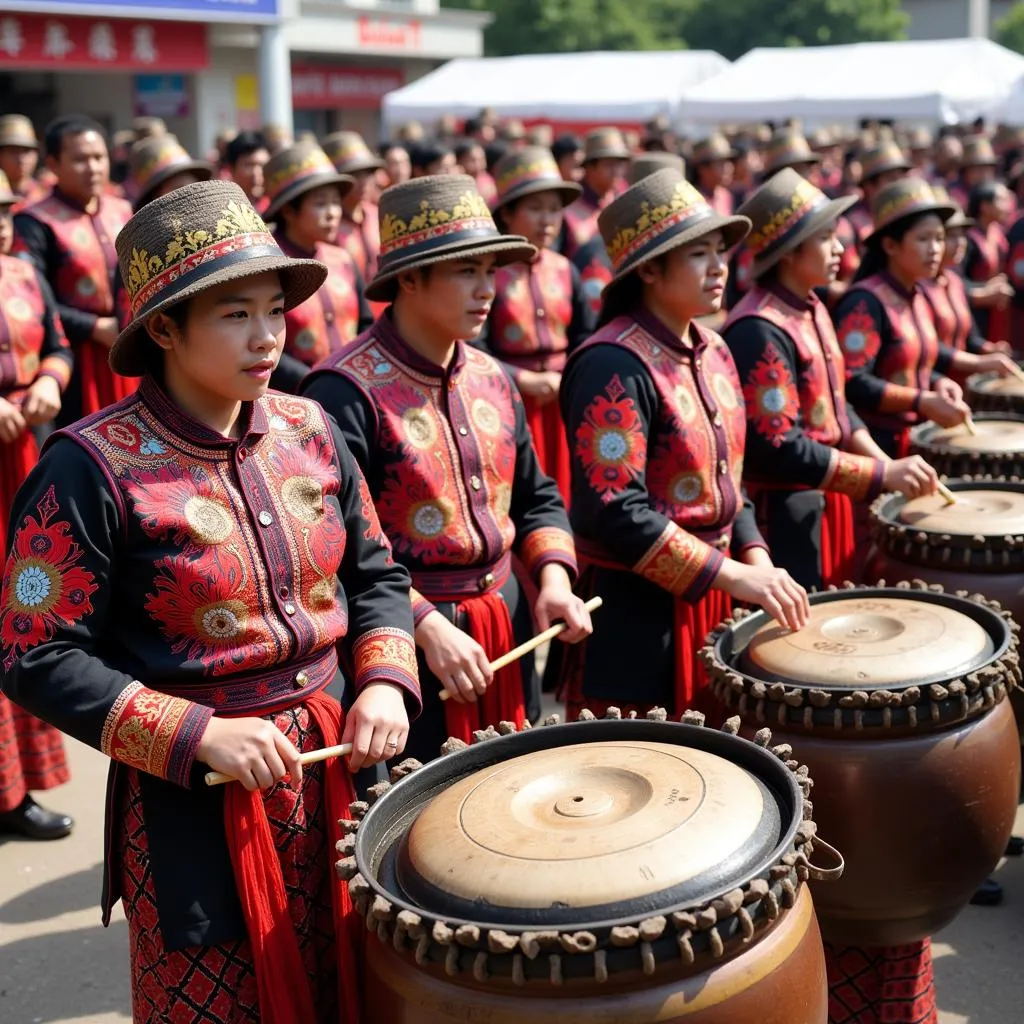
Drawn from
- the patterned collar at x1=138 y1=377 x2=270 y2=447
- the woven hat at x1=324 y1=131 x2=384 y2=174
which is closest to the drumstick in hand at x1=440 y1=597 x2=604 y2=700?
the patterned collar at x1=138 y1=377 x2=270 y2=447

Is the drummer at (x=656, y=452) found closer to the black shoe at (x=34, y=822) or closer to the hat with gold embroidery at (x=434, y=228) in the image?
the hat with gold embroidery at (x=434, y=228)

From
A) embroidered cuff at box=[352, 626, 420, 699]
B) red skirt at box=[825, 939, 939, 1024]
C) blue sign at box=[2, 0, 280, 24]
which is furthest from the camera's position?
blue sign at box=[2, 0, 280, 24]

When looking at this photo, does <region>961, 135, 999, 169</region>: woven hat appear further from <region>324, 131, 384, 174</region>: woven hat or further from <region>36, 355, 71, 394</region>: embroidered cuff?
<region>36, 355, 71, 394</region>: embroidered cuff

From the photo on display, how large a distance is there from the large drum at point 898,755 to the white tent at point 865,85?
54.0 ft

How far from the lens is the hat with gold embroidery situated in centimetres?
283

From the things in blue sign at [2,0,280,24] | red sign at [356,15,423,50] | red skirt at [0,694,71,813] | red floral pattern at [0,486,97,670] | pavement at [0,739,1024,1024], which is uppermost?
red sign at [356,15,423,50]

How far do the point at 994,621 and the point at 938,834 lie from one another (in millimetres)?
508

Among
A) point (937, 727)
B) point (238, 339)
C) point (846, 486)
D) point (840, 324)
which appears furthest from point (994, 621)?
point (840, 324)

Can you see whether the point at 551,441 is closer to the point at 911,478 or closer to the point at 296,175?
the point at 296,175

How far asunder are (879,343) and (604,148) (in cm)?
443

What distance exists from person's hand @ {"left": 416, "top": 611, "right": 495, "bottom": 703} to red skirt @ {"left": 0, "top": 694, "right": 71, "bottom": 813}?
1.82 metres

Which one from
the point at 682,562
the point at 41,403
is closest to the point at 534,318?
the point at 41,403

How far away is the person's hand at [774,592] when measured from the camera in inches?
108

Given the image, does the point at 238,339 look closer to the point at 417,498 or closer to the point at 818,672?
the point at 417,498
